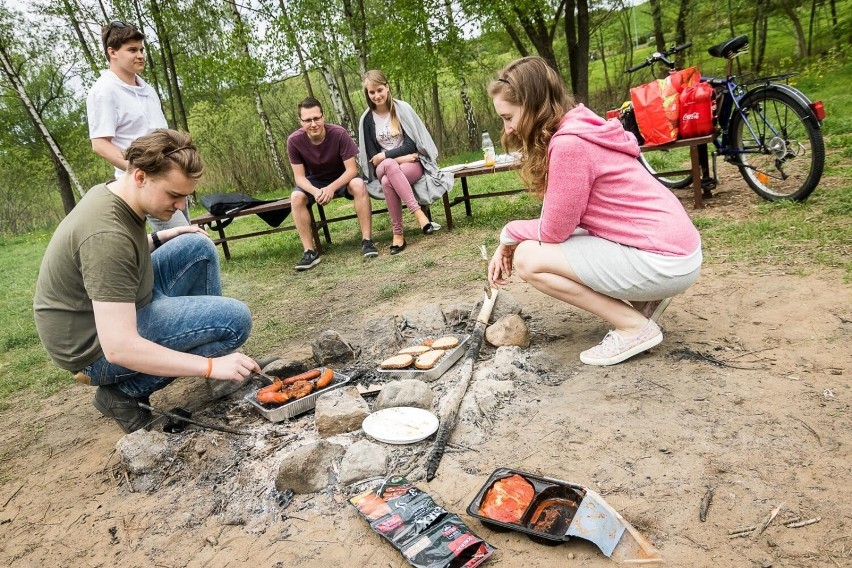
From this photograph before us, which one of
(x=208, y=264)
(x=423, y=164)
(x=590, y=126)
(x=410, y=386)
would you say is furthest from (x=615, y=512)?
(x=423, y=164)

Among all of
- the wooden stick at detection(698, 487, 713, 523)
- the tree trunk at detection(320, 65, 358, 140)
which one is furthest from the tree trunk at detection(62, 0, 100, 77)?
the wooden stick at detection(698, 487, 713, 523)

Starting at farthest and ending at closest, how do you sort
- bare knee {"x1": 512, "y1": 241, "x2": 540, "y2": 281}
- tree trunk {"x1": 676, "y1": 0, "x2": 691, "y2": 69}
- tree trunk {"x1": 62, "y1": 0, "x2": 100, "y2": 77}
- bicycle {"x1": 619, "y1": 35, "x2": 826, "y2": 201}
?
tree trunk {"x1": 62, "y1": 0, "x2": 100, "y2": 77}
tree trunk {"x1": 676, "y1": 0, "x2": 691, "y2": 69}
bicycle {"x1": 619, "y1": 35, "x2": 826, "y2": 201}
bare knee {"x1": 512, "y1": 241, "x2": 540, "y2": 281}

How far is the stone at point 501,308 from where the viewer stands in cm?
314

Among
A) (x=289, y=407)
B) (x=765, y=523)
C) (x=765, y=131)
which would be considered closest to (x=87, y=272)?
(x=289, y=407)

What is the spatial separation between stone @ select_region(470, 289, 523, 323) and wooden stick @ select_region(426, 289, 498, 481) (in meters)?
0.05

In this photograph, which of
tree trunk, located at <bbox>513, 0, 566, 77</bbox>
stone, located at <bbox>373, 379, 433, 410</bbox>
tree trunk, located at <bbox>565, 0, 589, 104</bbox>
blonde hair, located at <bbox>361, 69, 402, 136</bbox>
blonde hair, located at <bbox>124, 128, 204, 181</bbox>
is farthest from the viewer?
tree trunk, located at <bbox>513, 0, 566, 77</bbox>

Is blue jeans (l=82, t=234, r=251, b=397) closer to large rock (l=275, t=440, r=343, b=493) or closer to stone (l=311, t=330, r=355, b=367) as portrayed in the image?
stone (l=311, t=330, r=355, b=367)

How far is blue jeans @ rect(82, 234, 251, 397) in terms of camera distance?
2.59 m

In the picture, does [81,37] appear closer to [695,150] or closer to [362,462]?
[695,150]

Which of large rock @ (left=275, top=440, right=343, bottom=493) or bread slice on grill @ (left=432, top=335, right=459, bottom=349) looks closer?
large rock @ (left=275, top=440, right=343, bottom=493)

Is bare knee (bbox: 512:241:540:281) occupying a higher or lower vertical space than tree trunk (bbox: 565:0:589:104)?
lower

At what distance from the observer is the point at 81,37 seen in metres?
17.0

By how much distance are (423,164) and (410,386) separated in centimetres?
355

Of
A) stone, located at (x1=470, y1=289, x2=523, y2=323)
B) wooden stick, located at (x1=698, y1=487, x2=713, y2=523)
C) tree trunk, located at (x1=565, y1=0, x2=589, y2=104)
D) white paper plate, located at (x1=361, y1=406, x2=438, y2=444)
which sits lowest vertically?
wooden stick, located at (x1=698, y1=487, x2=713, y2=523)
